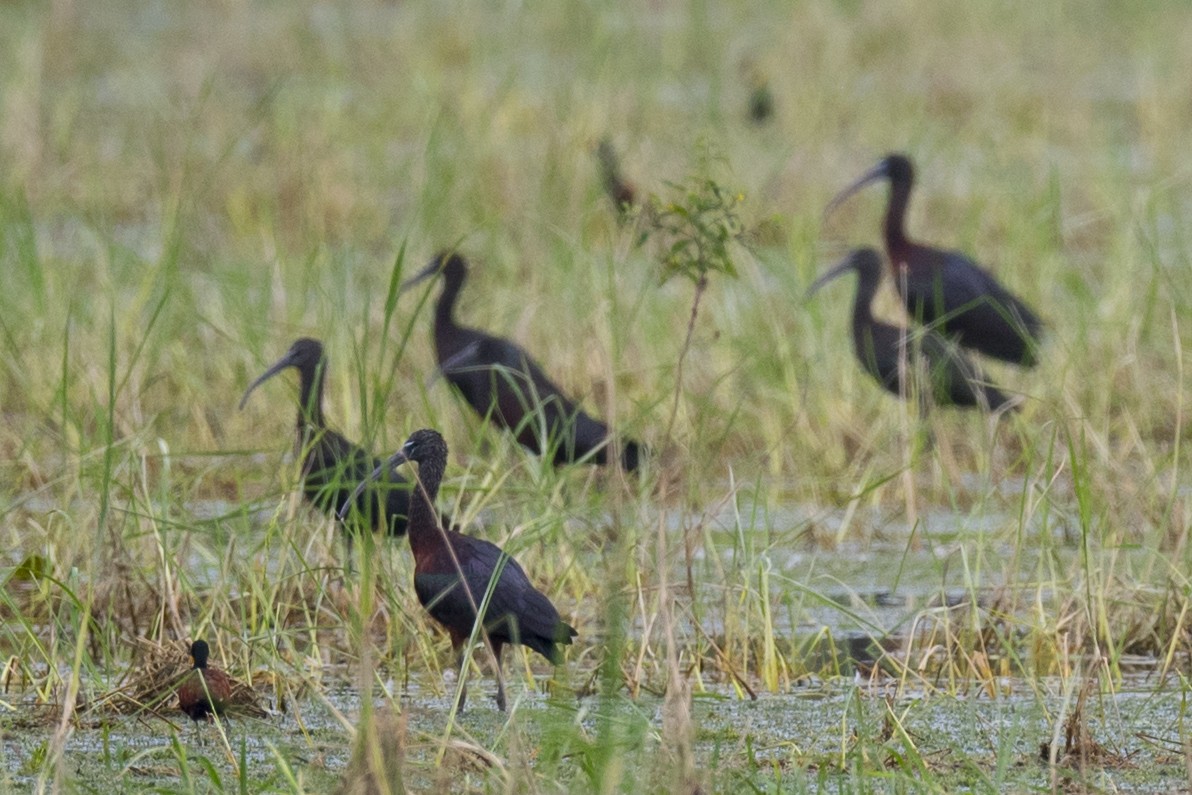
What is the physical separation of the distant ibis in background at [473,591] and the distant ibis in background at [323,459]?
10.3 inches

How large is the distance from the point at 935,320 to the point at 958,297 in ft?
1.36

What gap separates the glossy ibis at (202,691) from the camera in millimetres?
3754

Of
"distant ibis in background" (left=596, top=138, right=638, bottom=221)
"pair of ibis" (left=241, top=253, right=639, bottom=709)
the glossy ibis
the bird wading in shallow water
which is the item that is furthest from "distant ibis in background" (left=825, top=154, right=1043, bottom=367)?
the glossy ibis

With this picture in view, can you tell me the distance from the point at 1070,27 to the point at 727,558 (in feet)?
29.3

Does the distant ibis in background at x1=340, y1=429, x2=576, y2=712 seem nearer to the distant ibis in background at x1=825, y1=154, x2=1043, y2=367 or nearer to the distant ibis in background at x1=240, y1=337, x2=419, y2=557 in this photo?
the distant ibis in background at x1=240, y1=337, x2=419, y2=557

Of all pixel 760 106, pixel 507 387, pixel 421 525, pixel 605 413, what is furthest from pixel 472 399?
pixel 760 106

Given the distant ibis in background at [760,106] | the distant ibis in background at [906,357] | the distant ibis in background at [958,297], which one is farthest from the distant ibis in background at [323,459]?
the distant ibis in background at [760,106]

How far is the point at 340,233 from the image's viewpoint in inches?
336

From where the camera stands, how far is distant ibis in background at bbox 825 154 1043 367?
266 inches

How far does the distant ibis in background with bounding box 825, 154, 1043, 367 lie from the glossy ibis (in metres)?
3.29

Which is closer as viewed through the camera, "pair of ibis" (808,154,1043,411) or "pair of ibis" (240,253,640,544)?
"pair of ibis" (240,253,640,544)

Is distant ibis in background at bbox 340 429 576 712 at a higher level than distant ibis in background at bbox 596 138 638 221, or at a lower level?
lower

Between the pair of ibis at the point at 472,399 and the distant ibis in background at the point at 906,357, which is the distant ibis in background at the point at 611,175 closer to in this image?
the distant ibis in background at the point at 906,357

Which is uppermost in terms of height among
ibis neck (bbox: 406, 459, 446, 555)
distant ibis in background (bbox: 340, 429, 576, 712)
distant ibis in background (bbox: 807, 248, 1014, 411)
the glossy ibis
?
distant ibis in background (bbox: 807, 248, 1014, 411)
